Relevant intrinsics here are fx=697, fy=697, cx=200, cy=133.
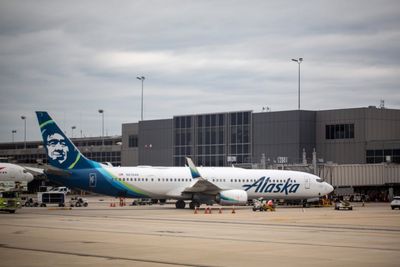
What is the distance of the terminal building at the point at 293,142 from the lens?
84.5m

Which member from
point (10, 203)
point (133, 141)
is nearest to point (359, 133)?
point (133, 141)

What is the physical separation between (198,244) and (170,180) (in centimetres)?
3605

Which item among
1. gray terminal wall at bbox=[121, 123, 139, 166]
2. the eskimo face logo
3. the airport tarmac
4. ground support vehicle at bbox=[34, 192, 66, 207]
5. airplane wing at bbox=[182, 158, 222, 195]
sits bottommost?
the airport tarmac

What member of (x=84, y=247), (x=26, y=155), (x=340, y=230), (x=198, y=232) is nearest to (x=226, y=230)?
(x=198, y=232)

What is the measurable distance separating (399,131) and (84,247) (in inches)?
3084

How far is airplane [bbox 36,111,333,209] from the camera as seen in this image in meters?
59.5

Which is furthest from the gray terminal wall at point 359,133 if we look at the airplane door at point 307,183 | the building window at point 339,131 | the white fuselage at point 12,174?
the white fuselage at point 12,174

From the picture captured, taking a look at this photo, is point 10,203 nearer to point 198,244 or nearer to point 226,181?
point 226,181

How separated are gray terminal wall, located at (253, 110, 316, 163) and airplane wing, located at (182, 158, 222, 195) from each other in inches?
1364

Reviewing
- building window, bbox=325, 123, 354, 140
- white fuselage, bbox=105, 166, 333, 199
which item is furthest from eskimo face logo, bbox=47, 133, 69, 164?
building window, bbox=325, 123, 354, 140

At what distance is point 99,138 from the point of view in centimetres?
15400

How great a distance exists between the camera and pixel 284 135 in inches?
3819

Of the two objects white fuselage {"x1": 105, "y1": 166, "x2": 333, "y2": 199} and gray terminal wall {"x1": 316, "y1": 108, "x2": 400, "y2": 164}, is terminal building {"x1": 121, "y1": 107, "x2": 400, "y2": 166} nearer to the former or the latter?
gray terminal wall {"x1": 316, "y1": 108, "x2": 400, "y2": 164}

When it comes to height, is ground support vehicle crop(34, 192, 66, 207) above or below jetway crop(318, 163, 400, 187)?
below
